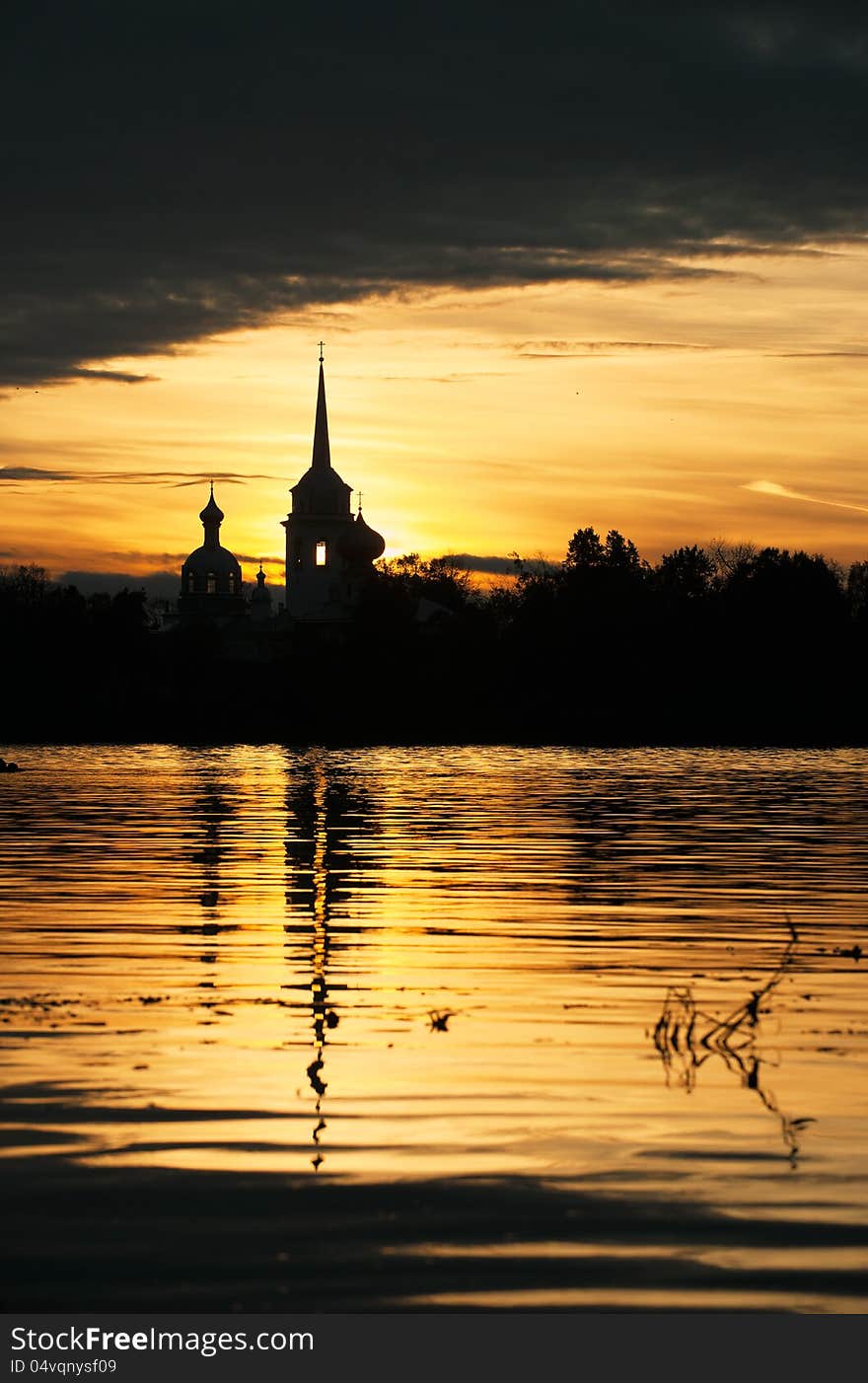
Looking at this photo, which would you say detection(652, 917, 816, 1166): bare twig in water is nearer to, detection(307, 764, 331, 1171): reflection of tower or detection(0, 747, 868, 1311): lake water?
detection(0, 747, 868, 1311): lake water

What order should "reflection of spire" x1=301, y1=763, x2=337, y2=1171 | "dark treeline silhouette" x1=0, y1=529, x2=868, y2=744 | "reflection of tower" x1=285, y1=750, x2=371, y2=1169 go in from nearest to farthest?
"reflection of spire" x1=301, y1=763, x2=337, y2=1171 < "reflection of tower" x1=285, y1=750, x2=371, y2=1169 < "dark treeline silhouette" x1=0, y1=529, x2=868, y2=744

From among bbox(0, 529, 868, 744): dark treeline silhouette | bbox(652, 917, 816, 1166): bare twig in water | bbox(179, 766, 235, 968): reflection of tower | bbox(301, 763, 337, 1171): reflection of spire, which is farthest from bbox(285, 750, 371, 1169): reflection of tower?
bbox(0, 529, 868, 744): dark treeline silhouette

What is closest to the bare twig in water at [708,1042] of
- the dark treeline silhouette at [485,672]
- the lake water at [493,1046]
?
the lake water at [493,1046]

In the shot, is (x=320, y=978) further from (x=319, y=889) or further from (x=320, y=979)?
(x=319, y=889)

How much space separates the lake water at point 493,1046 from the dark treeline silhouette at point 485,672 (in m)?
94.1

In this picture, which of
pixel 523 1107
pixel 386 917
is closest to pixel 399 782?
pixel 386 917

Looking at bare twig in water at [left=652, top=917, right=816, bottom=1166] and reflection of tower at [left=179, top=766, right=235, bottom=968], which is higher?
bare twig in water at [left=652, top=917, right=816, bottom=1166]

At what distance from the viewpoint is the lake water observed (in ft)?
31.2

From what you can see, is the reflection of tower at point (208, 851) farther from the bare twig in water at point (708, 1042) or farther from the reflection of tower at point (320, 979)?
the bare twig in water at point (708, 1042)

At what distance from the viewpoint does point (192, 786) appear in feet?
197

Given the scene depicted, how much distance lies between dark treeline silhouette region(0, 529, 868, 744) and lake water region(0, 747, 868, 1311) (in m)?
94.1

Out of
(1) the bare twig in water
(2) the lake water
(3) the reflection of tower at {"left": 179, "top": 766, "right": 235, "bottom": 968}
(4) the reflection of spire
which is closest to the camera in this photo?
(2) the lake water

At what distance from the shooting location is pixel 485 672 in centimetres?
13338

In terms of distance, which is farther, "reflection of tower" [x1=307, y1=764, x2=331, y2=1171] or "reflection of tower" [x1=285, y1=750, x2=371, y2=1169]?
"reflection of tower" [x1=285, y1=750, x2=371, y2=1169]
